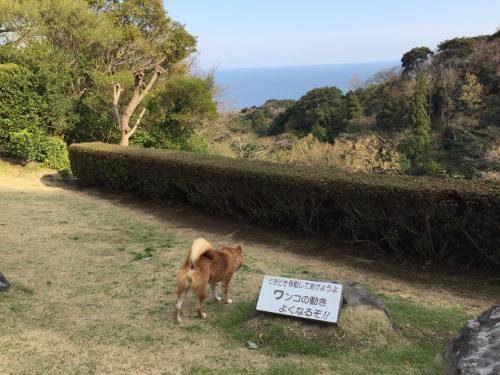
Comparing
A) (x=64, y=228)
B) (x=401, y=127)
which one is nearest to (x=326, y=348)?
(x=64, y=228)

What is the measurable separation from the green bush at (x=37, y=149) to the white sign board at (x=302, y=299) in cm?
1214

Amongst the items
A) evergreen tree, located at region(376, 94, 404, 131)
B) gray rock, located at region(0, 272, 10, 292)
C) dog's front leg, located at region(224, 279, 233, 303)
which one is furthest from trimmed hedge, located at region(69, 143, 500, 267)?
evergreen tree, located at region(376, 94, 404, 131)

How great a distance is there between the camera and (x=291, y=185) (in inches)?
295

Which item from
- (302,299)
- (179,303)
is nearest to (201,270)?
(179,303)

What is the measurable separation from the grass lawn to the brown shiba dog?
0.30 metres

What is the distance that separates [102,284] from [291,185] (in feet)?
10.7

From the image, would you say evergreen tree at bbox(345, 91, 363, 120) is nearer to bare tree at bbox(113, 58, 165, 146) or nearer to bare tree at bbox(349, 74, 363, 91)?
bare tree at bbox(349, 74, 363, 91)

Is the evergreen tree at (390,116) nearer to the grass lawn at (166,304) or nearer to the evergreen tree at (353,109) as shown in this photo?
the evergreen tree at (353,109)

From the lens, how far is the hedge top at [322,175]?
601cm

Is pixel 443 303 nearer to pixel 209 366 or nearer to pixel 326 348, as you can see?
pixel 326 348

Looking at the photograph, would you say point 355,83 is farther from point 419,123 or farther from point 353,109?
point 419,123

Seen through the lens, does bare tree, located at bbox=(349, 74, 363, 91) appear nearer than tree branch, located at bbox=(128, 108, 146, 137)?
No

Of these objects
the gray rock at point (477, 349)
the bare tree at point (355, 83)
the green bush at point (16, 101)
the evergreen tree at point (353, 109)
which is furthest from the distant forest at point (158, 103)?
the gray rock at point (477, 349)

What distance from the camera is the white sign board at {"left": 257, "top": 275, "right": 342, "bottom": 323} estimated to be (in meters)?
4.08
